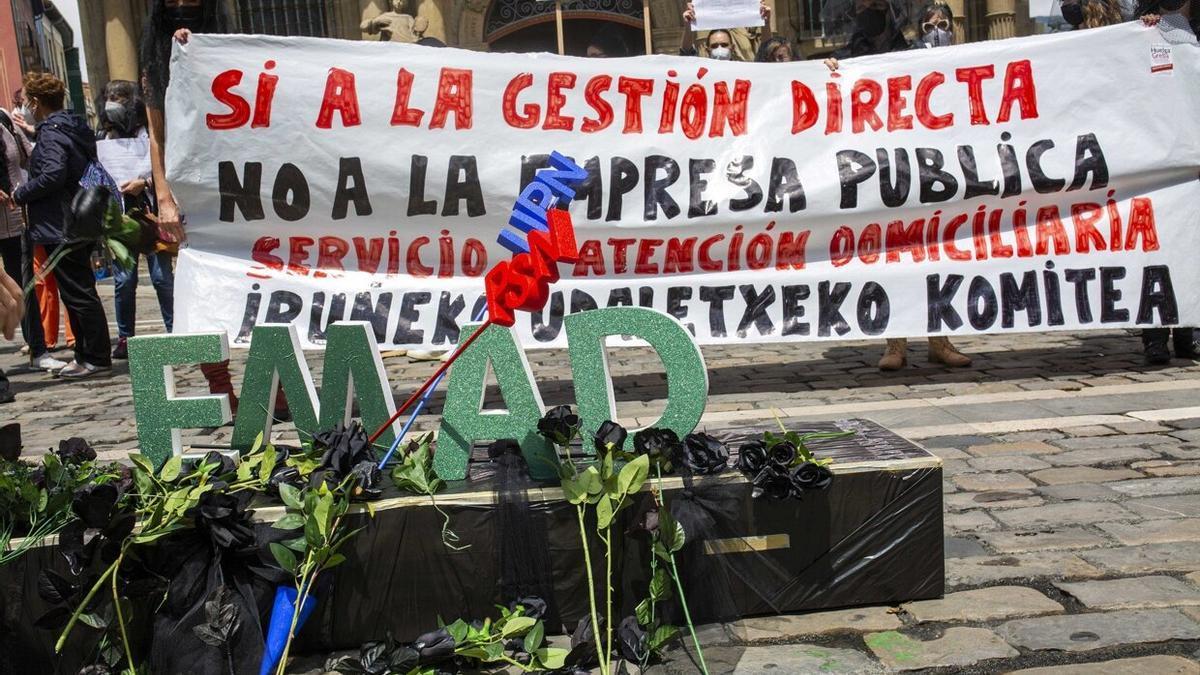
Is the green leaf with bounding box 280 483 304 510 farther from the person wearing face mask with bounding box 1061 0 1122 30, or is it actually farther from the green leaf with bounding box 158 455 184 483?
the person wearing face mask with bounding box 1061 0 1122 30

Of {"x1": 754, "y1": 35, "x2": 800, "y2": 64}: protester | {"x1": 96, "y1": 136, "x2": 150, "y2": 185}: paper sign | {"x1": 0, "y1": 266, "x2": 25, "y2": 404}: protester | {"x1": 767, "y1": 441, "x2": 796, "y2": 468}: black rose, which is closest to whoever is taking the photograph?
{"x1": 767, "y1": 441, "x2": 796, "y2": 468}: black rose

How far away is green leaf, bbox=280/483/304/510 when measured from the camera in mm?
3061

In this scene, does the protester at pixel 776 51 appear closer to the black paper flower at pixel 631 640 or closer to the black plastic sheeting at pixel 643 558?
the black plastic sheeting at pixel 643 558

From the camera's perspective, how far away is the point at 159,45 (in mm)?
6348

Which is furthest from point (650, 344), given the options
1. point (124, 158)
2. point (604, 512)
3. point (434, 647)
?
point (124, 158)

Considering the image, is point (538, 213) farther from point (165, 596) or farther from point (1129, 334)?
point (1129, 334)

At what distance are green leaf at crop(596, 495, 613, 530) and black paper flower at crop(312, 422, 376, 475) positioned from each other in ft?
2.28

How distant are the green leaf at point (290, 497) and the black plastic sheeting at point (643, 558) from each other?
15cm

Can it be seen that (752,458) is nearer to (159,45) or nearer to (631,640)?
(631,640)

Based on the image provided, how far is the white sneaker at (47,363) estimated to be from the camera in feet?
29.3

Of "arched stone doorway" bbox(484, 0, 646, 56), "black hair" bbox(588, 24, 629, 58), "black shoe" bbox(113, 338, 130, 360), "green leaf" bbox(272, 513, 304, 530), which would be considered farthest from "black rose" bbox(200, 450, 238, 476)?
"black hair" bbox(588, 24, 629, 58)

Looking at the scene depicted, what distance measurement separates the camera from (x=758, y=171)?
22.3 feet

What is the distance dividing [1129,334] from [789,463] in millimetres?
6034

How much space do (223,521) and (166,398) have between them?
0.81m
